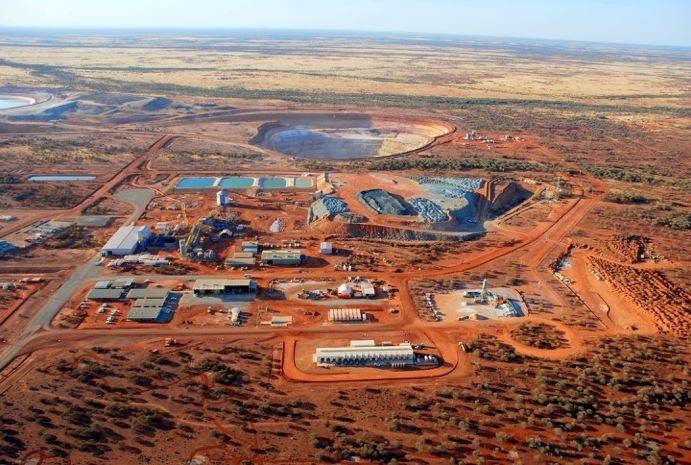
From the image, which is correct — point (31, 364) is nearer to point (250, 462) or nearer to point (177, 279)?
point (177, 279)

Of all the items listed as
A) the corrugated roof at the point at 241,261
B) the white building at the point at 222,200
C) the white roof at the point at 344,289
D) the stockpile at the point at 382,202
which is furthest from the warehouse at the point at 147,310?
the stockpile at the point at 382,202

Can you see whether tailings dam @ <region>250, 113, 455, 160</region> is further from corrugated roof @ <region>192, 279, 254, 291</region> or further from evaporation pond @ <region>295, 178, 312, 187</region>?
corrugated roof @ <region>192, 279, 254, 291</region>

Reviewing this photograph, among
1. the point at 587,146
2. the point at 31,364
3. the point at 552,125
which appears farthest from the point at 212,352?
the point at 552,125

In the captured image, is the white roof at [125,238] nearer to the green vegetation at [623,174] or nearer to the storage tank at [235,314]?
the storage tank at [235,314]

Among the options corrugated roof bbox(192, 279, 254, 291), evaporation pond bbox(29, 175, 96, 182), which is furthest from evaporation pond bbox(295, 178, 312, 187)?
evaporation pond bbox(29, 175, 96, 182)

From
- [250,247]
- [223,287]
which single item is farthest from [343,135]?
[223,287]

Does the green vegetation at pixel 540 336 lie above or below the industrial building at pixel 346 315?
below

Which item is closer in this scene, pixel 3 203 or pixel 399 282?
pixel 399 282
